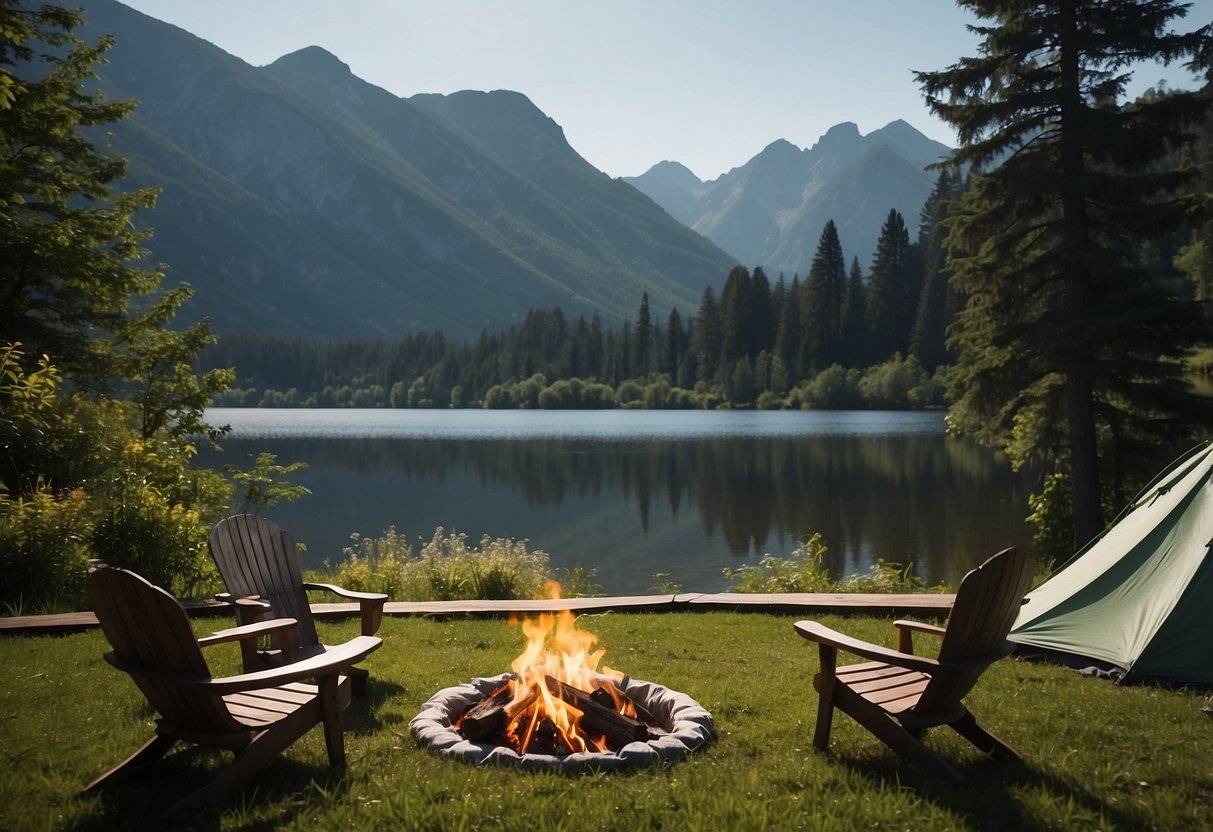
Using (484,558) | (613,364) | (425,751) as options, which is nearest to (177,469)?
(484,558)

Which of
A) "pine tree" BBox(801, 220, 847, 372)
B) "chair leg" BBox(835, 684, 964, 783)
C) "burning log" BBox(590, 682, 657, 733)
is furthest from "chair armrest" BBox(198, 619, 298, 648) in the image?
"pine tree" BBox(801, 220, 847, 372)

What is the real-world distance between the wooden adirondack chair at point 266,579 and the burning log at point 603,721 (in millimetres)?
1621

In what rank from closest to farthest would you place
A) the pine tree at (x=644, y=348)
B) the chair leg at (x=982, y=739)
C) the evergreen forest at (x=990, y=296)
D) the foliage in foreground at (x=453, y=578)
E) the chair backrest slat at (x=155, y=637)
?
1. the chair backrest slat at (x=155, y=637)
2. the chair leg at (x=982, y=739)
3. the foliage in foreground at (x=453, y=578)
4. the evergreen forest at (x=990, y=296)
5. the pine tree at (x=644, y=348)

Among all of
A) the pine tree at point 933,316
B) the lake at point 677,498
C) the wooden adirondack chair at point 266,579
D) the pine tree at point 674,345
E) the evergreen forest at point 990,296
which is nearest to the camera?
the wooden adirondack chair at point 266,579

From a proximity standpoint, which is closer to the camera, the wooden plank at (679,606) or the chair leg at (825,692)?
the chair leg at (825,692)

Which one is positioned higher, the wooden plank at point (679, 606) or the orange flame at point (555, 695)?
the orange flame at point (555, 695)

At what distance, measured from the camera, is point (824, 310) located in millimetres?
76062

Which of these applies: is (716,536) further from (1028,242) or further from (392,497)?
(392,497)

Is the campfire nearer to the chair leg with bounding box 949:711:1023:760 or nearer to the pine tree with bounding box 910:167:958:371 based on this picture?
the chair leg with bounding box 949:711:1023:760

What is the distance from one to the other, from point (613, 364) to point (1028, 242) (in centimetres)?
8279

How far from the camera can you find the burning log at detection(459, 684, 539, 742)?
15.0 feet

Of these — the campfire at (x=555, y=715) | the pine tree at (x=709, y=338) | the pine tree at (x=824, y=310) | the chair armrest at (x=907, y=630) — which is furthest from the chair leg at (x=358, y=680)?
the pine tree at (x=709, y=338)

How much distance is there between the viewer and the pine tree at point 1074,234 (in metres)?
11.8

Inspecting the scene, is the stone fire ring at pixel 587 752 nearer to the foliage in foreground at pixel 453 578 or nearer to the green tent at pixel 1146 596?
the green tent at pixel 1146 596
